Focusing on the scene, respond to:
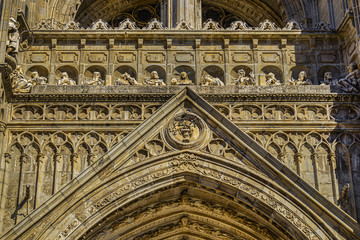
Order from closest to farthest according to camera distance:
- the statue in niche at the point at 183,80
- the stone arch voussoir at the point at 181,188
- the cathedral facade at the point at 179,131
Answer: the stone arch voussoir at the point at 181,188
the cathedral facade at the point at 179,131
the statue in niche at the point at 183,80

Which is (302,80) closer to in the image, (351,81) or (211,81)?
(351,81)

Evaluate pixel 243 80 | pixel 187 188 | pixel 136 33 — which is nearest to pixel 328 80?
pixel 243 80

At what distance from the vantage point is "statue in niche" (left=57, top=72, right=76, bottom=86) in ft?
61.7

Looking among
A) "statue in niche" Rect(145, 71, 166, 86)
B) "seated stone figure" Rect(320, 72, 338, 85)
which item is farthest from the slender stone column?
"seated stone figure" Rect(320, 72, 338, 85)

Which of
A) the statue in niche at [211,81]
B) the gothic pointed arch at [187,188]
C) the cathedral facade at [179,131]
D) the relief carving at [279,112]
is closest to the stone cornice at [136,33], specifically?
the cathedral facade at [179,131]

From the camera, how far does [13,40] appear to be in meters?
18.2

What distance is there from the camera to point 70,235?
55.0ft

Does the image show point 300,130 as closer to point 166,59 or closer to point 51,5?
point 166,59

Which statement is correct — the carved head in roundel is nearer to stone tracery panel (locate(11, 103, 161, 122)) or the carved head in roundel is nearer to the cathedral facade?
the cathedral facade

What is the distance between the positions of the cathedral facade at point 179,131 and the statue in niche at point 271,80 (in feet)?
0.12

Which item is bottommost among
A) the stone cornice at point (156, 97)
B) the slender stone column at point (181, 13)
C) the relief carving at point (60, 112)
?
the relief carving at point (60, 112)

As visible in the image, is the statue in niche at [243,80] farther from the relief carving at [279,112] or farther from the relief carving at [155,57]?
the relief carving at [155,57]

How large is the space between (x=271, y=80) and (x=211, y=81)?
4.59 ft

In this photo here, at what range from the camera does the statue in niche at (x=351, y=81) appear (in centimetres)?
1852
